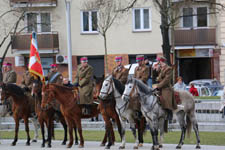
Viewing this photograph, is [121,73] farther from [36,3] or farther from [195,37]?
[36,3]

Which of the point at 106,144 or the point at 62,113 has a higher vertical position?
the point at 62,113

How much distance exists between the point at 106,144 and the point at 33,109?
3385 mm

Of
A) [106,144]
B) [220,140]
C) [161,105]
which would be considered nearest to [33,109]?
[106,144]

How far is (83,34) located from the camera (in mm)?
42688

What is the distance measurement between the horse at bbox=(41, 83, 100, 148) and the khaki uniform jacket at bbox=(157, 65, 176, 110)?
A: 9.94ft

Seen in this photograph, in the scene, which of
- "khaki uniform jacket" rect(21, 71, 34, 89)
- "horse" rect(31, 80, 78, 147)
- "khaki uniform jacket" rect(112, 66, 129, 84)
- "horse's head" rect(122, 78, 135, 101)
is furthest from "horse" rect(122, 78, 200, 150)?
"khaki uniform jacket" rect(21, 71, 34, 89)

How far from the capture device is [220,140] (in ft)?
63.8

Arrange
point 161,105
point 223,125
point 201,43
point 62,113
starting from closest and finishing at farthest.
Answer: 1. point 161,105
2. point 62,113
3. point 223,125
4. point 201,43

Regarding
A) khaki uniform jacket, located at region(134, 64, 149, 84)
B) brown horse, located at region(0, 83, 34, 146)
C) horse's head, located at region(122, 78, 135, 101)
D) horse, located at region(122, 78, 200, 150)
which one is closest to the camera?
horse's head, located at region(122, 78, 135, 101)

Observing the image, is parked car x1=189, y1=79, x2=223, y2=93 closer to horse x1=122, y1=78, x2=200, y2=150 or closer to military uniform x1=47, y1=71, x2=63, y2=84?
military uniform x1=47, y1=71, x2=63, y2=84

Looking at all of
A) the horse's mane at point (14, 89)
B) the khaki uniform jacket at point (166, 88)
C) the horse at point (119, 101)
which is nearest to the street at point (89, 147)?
the horse at point (119, 101)

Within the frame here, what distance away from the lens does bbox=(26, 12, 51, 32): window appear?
40812mm

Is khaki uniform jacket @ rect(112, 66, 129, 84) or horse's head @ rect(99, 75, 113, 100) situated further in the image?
khaki uniform jacket @ rect(112, 66, 129, 84)

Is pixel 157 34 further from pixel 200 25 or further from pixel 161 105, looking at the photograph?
pixel 161 105
